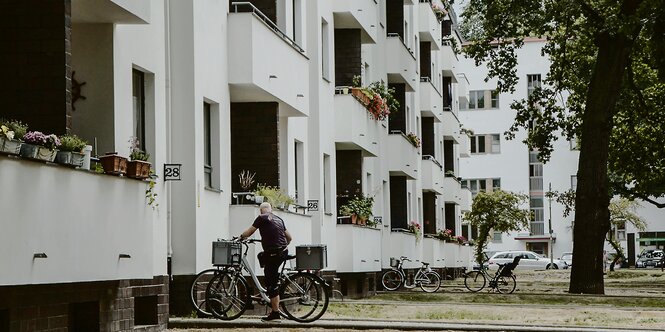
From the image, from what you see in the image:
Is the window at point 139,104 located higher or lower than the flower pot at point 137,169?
higher

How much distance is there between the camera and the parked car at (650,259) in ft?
359

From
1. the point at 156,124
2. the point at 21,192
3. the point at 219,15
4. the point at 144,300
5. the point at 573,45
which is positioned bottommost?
the point at 144,300

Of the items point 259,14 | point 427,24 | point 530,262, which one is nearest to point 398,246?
point 427,24

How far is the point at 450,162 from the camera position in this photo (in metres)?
73.8

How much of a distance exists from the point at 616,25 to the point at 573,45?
12395 millimetres

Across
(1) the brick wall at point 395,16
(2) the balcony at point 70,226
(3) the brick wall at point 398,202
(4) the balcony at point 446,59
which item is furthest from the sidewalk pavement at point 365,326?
(4) the balcony at point 446,59

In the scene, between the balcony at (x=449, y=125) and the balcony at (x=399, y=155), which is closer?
the balcony at (x=399, y=155)

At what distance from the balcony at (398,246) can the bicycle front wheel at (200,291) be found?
23238 millimetres

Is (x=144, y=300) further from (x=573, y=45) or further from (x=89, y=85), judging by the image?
(x=573, y=45)

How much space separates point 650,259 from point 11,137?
332 ft

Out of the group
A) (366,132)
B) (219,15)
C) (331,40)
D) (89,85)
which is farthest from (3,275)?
(366,132)

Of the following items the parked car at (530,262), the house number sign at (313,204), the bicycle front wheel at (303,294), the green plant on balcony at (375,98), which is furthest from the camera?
the parked car at (530,262)

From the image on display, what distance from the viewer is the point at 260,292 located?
70.9 ft

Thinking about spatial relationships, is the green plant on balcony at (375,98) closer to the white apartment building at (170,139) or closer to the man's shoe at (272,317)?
the white apartment building at (170,139)
